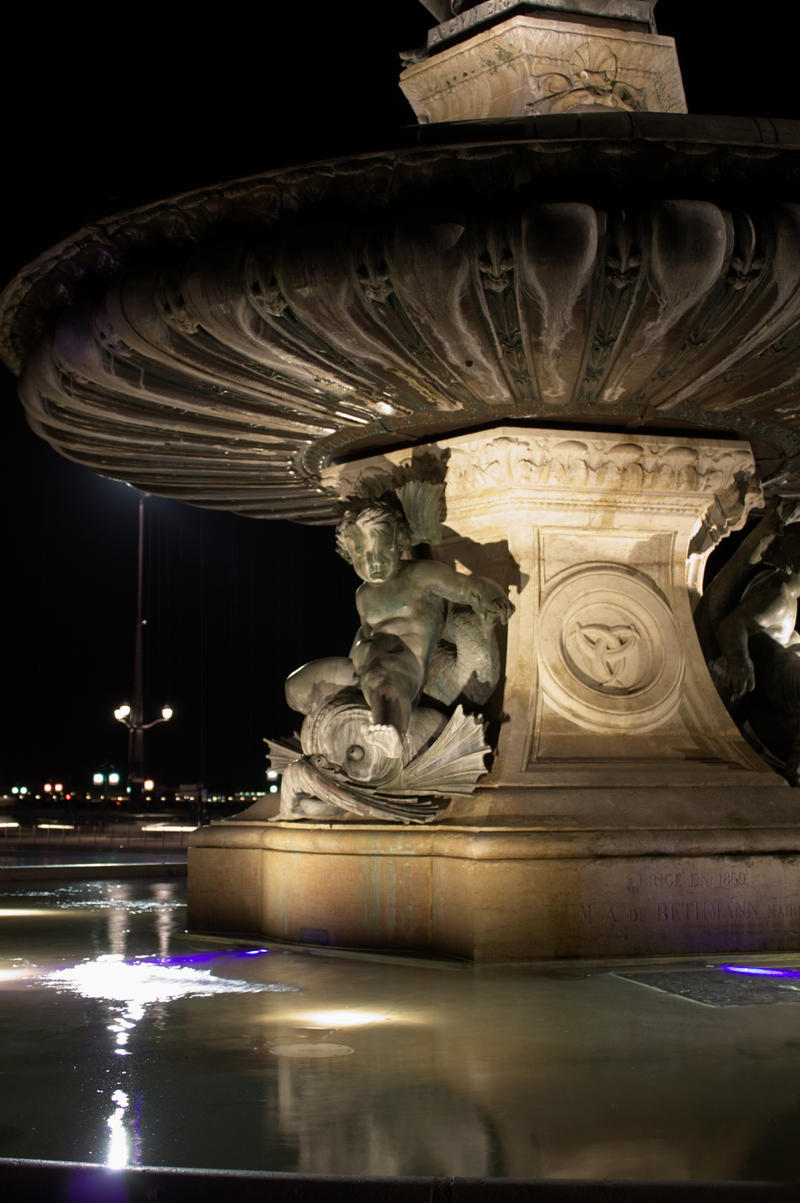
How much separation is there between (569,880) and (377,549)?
2141 mm

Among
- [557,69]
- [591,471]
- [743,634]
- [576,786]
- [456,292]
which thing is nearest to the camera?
[456,292]

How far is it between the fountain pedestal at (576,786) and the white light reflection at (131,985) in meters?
1.00

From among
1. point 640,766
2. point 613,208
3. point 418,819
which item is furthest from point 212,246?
point 640,766

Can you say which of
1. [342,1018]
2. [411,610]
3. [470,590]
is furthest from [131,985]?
[470,590]

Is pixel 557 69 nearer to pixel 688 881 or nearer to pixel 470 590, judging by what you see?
pixel 470 590

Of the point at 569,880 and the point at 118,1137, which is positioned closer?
the point at 118,1137

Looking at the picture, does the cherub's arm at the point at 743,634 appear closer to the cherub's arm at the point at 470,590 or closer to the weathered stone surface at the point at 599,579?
the weathered stone surface at the point at 599,579

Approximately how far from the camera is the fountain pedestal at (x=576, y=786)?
19.4 feet

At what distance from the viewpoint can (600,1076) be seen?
3.45 meters

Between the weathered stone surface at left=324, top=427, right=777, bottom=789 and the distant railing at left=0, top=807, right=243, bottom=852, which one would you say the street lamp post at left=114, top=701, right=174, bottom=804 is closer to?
the distant railing at left=0, top=807, right=243, bottom=852

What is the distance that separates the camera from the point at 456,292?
5.45 meters

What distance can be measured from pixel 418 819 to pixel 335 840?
1.40ft

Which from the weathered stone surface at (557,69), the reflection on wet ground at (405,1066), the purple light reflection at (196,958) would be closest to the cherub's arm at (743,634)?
the reflection on wet ground at (405,1066)

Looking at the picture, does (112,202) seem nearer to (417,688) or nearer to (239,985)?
(417,688)
